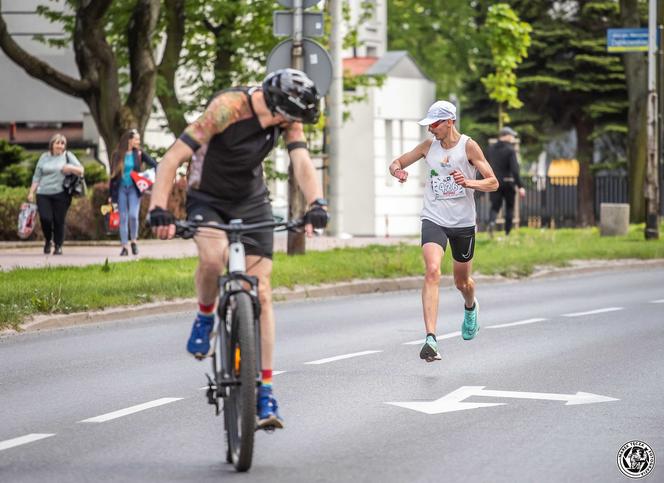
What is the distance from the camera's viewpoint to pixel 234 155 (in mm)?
8508

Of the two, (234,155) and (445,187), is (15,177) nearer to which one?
(445,187)

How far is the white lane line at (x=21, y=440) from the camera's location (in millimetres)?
8688

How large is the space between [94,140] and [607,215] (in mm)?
15998

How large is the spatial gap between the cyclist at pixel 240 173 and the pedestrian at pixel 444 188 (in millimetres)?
4107

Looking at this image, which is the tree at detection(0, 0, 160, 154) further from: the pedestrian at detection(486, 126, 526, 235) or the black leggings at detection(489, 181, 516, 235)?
the black leggings at detection(489, 181, 516, 235)

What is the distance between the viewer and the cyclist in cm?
816

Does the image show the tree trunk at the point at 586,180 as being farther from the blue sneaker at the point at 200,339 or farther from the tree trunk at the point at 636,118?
the blue sneaker at the point at 200,339

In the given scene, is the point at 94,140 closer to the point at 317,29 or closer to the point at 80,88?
Answer: the point at 80,88

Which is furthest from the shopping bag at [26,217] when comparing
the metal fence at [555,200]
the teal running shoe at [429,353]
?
the metal fence at [555,200]

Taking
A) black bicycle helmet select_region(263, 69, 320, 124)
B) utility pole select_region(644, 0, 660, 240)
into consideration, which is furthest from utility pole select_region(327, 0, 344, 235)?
black bicycle helmet select_region(263, 69, 320, 124)

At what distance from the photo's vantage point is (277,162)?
153 ft

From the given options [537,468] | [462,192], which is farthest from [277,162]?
[537,468]

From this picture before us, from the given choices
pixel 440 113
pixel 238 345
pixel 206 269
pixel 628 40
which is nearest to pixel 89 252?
pixel 628 40

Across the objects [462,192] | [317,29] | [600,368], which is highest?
[317,29]
